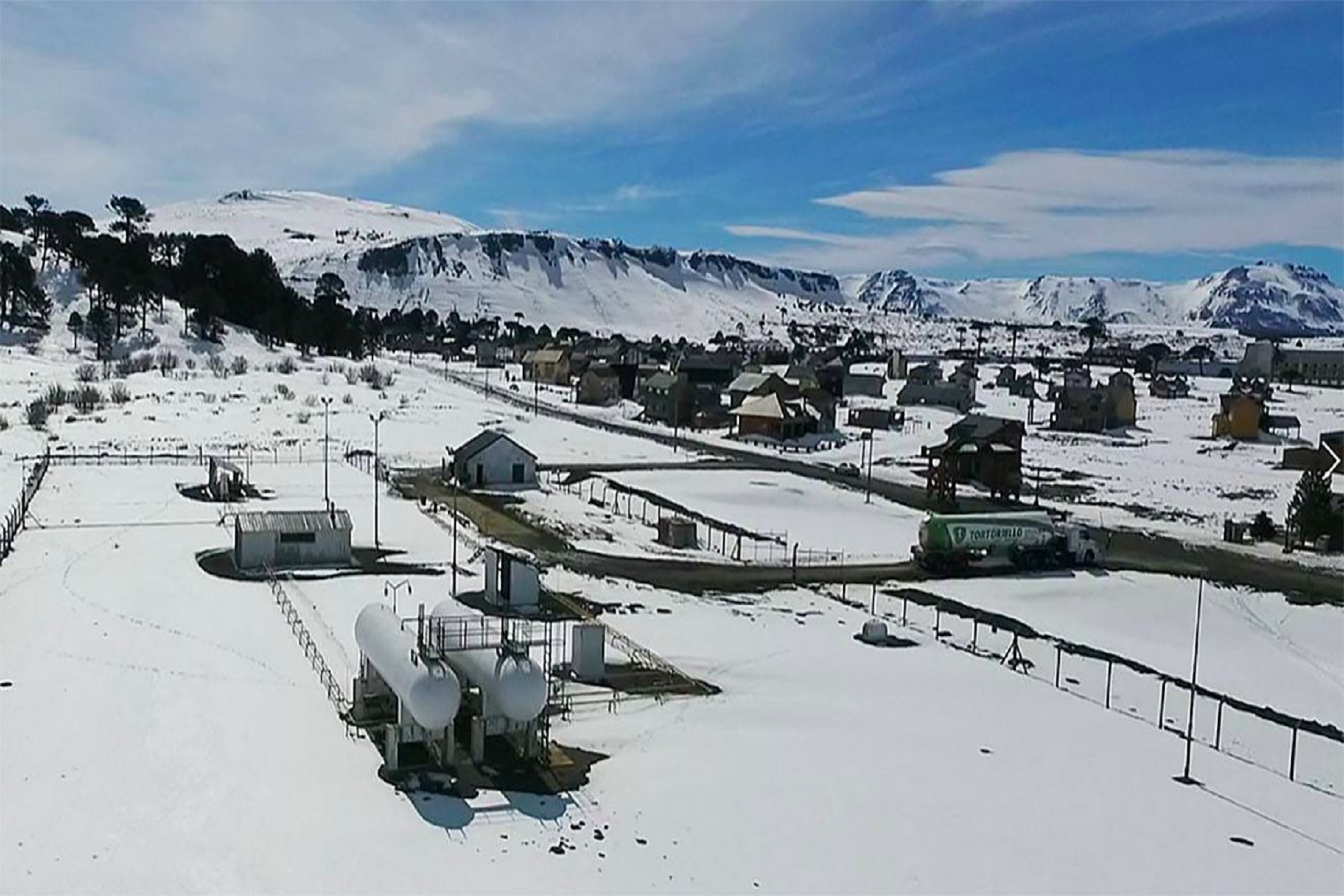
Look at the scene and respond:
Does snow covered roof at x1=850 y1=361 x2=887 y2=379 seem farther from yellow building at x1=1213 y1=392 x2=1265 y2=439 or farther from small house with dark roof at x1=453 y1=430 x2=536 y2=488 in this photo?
small house with dark roof at x1=453 y1=430 x2=536 y2=488

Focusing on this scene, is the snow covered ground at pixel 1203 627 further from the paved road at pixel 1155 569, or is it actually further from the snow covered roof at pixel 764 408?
the snow covered roof at pixel 764 408

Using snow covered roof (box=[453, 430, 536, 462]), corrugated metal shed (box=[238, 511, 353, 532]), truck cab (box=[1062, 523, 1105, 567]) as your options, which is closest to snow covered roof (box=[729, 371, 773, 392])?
snow covered roof (box=[453, 430, 536, 462])

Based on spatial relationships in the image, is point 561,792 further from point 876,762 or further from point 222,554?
point 222,554

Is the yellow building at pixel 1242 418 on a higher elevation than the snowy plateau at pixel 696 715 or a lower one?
higher

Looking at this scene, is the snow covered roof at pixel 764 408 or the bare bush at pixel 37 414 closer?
the bare bush at pixel 37 414

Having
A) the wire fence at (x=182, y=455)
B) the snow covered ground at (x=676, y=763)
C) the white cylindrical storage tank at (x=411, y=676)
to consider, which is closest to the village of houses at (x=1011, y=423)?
the snow covered ground at (x=676, y=763)

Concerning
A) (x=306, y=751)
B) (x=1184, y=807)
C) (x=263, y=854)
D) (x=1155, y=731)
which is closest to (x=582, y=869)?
(x=263, y=854)
